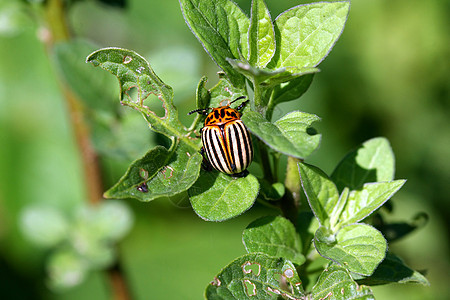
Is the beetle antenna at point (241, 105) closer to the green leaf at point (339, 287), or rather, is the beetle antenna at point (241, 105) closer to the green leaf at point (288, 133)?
the green leaf at point (288, 133)

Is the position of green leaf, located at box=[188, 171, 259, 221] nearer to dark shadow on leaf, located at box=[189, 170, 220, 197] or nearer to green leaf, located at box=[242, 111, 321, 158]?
dark shadow on leaf, located at box=[189, 170, 220, 197]

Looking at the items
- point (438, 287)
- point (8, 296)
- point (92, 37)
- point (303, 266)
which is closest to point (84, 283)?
point (8, 296)

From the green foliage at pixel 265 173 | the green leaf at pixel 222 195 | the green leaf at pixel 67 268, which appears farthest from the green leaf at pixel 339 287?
the green leaf at pixel 67 268

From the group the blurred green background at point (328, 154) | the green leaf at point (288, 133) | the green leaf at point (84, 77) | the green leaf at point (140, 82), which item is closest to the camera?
the green leaf at point (288, 133)

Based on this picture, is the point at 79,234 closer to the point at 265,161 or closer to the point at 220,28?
the point at 265,161

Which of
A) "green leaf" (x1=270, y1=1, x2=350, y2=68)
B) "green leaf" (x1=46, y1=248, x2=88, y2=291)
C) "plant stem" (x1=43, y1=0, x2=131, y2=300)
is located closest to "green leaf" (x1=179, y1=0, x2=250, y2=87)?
"green leaf" (x1=270, y1=1, x2=350, y2=68)

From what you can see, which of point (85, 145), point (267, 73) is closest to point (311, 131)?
point (267, 73)
